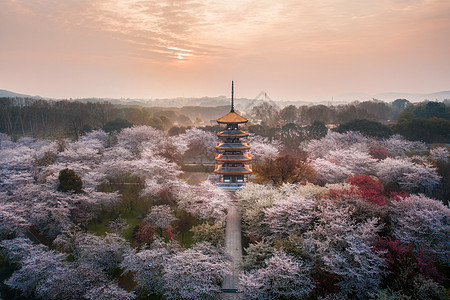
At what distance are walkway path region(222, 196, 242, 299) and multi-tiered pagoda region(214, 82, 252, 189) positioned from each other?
12.7 feet

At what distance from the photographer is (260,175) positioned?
29062mm

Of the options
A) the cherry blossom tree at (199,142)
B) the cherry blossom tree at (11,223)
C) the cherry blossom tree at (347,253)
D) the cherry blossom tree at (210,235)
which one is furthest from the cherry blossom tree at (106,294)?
the cherry blossom tree at (199,142)

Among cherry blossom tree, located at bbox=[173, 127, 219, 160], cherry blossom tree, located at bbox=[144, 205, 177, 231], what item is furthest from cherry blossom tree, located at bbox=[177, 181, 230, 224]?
cherry blossom tree, located at bbox=[173, 127, 219, 160]

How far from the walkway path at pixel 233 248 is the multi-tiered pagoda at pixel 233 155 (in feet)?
12.7

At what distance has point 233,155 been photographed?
29812 millimetres

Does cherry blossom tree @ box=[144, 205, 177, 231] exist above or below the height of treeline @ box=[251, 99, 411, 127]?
below

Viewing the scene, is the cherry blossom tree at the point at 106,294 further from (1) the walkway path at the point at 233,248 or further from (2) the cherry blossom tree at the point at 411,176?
(2) the cherry blossom tree at the point at 411,176

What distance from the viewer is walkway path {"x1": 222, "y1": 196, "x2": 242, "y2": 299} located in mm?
16469

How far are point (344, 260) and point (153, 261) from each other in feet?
39.3

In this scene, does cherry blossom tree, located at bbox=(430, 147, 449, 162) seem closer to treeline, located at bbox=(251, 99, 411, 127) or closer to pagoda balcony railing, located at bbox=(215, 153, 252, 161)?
treeline, located at bbox=(251, 99, 411, 127)

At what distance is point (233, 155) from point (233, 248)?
462 inches

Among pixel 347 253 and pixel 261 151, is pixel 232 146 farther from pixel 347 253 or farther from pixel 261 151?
pixel 347 253

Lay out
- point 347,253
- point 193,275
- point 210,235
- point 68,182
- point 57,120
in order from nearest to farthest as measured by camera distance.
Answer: point 347,253
point 193,275
point 210,235
point 68,182
point 57,120

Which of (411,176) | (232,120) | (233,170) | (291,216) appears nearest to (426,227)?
(291,216)
